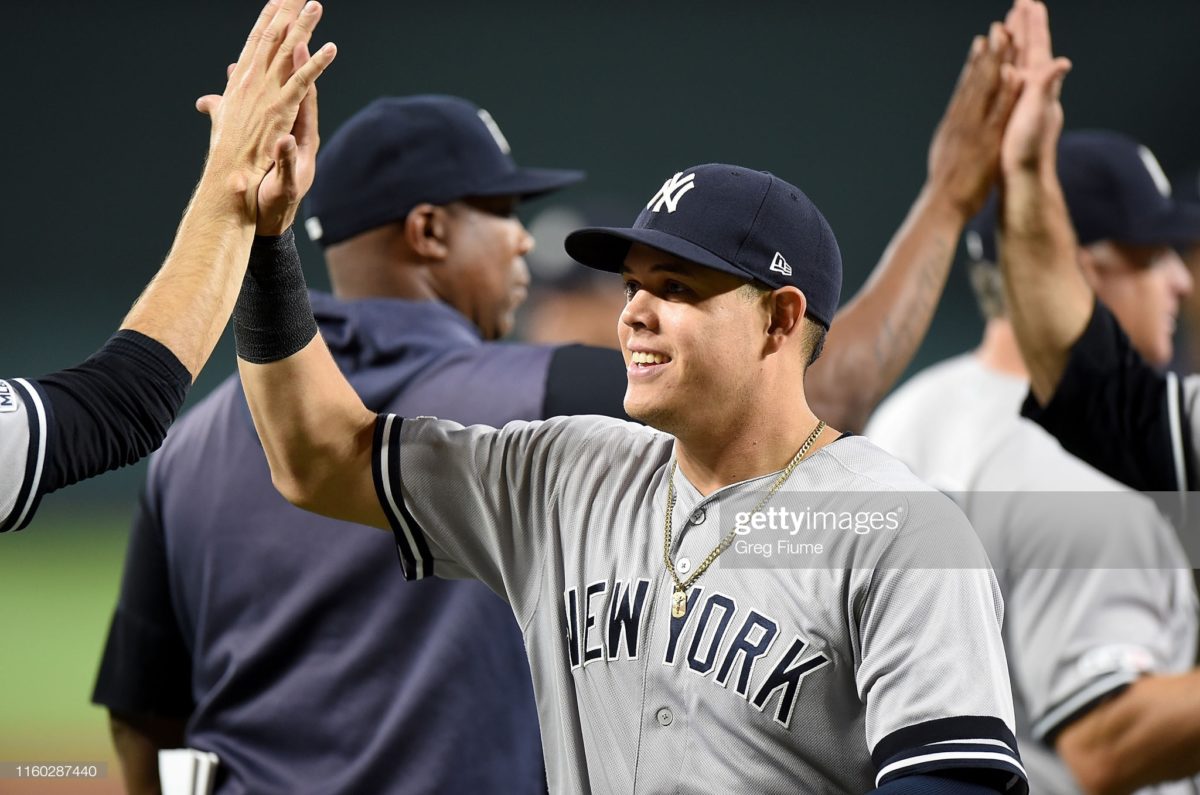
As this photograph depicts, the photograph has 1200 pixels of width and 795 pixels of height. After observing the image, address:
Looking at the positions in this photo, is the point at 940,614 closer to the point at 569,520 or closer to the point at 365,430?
the point at 569,520

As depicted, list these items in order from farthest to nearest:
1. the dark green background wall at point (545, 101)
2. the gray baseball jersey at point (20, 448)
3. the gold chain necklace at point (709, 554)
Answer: the dark green background wall at point (545, 101) < the gold chain necklace at point (709, 554) < the gray baseball jersey at point (20, 448)

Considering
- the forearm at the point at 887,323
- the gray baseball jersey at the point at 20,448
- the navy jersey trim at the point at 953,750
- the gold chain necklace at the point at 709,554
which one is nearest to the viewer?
the navy jersey trim at the point at 953,750

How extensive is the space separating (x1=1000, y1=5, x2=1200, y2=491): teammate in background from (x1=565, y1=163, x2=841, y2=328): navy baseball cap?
2.85ft

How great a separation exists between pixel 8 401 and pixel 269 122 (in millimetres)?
502

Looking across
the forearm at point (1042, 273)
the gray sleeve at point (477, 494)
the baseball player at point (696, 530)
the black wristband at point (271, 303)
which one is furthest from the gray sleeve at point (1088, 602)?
the black wristband at point (271, 303)

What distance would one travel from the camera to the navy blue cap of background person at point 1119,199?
3.42m

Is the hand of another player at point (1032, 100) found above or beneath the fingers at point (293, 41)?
beneath

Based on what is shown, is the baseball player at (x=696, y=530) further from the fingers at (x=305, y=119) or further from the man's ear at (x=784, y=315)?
the fingers at (x=305, y=119)

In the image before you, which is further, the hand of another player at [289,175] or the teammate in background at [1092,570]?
the teammate in background at [1092,570]

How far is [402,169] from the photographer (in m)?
2.76

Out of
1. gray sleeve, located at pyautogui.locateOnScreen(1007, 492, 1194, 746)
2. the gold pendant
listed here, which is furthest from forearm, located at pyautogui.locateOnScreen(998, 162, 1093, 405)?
the gold pendant

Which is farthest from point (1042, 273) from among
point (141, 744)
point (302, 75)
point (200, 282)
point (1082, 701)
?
point (141, 744)

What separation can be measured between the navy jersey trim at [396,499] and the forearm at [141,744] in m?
1.04

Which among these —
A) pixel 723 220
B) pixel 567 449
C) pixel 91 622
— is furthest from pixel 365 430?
pixel 91 622
